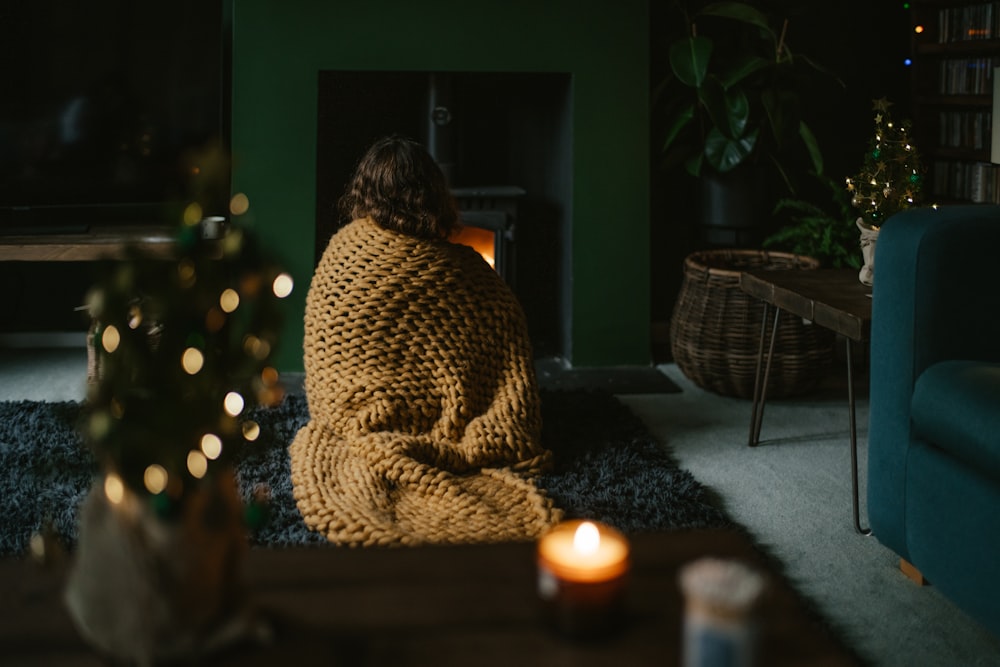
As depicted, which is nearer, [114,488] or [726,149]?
[114,488]

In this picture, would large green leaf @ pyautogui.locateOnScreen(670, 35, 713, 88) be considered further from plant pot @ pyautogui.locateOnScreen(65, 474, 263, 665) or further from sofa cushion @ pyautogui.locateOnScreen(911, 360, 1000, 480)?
plant pot @ pyautogui.locateOnScreen(65, 474, 263, 665)

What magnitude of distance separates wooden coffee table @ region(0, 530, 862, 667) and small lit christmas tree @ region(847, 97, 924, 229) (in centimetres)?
154

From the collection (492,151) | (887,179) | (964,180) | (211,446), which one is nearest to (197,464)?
(211,446)

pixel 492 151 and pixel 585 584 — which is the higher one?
pixel 492 151

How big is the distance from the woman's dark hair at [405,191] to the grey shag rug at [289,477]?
0.69 meters

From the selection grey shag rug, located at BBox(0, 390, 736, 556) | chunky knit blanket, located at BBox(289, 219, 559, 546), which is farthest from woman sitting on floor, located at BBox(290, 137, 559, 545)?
grey shag rug, located at BBox(0, 390, 736, 556)

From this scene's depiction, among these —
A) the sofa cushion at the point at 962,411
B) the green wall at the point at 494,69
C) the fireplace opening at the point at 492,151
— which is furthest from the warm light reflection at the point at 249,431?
the fireplace opening at the point at 492,151

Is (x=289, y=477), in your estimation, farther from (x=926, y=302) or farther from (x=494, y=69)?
(x=494, y=69)

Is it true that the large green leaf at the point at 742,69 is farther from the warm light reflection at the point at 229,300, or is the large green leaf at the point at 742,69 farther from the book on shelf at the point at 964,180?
the warm light reflection at the point at 229,300

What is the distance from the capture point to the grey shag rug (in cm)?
232

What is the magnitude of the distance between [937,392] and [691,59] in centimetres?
226

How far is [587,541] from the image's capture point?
1026 mm

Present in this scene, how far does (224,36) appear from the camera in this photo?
393 cm

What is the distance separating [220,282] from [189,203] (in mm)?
80
